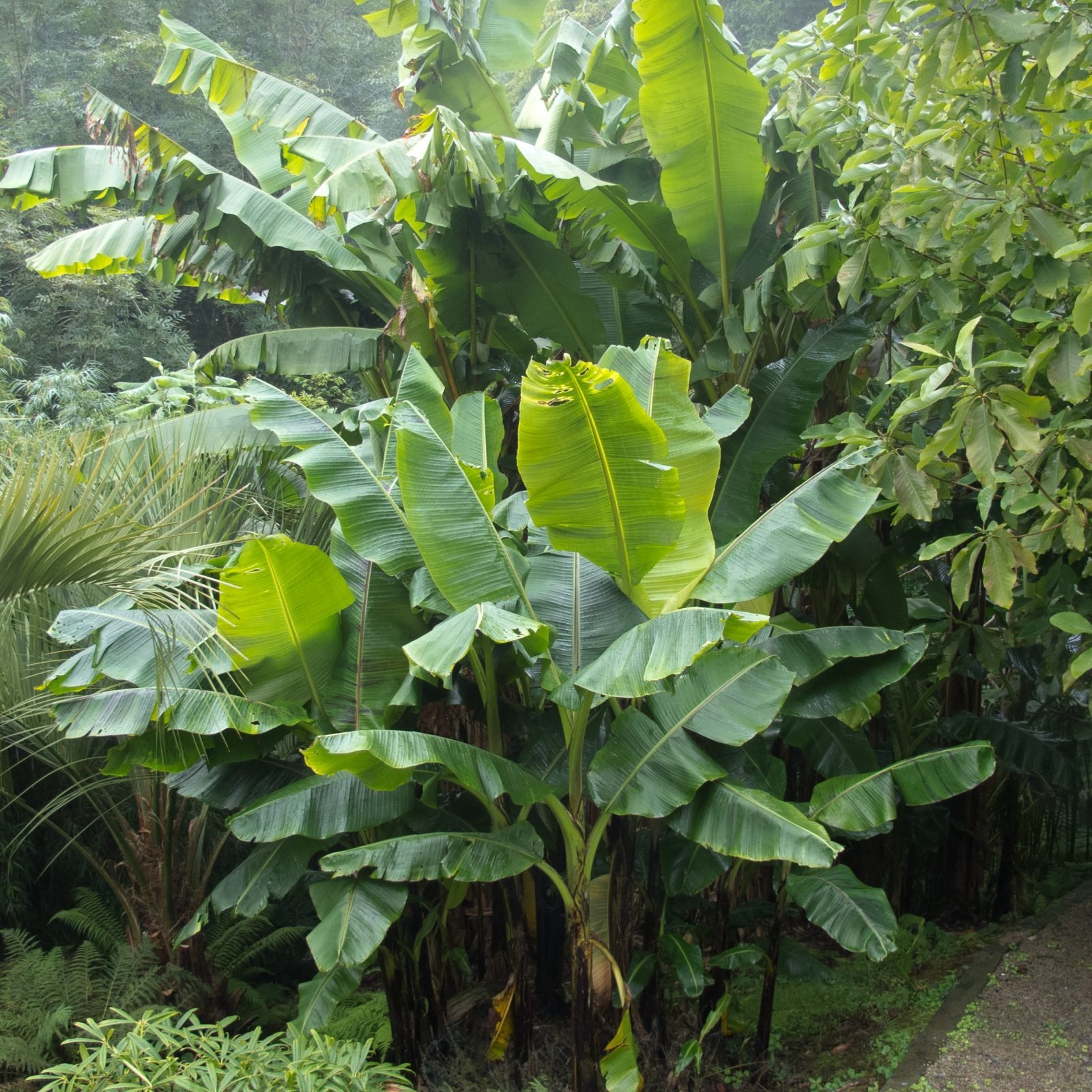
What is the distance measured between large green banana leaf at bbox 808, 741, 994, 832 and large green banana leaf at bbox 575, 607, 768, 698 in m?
1.11

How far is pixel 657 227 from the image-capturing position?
228 inches

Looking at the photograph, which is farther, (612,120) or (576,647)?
(612,120)

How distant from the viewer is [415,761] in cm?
340

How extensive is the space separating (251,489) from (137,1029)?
10.3ft

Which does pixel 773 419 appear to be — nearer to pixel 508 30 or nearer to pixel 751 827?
pixel 751 827

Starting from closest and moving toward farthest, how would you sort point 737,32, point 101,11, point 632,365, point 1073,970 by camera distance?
point 632,365 < point 1073,970 < point 101,11 < point 737,32

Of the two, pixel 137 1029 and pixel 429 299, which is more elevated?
pixel 429 299

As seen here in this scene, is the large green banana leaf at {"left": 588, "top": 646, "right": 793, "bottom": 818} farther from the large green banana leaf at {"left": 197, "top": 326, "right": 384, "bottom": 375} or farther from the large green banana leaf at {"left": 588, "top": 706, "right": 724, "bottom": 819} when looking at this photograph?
the large green banana leaf at {"left": 197, "top": 326, "right": 384, "bottom": 375}

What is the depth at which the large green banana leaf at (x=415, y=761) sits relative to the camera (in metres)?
3.30

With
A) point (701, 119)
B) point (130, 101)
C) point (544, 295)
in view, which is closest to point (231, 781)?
point (544, 295)

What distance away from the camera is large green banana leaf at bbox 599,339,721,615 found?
4.13 m

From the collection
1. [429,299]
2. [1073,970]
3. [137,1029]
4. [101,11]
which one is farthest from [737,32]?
[137,1029]

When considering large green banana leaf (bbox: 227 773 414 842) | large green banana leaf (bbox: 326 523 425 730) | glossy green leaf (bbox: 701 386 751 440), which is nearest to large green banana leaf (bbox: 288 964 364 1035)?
large green banana leaf (bbox: 227 773 414 842)

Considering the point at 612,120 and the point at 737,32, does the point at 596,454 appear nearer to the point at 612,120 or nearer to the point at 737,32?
the point at 612,120
